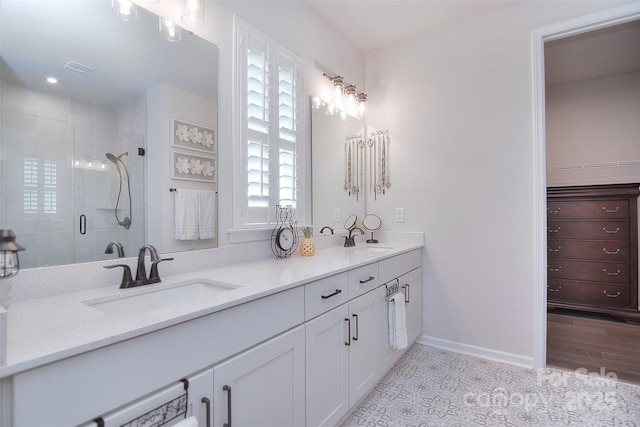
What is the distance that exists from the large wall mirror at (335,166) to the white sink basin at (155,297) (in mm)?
1139

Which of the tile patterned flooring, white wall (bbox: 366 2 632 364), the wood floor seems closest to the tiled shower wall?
the tile patterned flooring

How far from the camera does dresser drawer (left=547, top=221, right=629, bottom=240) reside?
3.24 m

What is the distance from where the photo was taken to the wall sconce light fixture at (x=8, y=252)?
61cm

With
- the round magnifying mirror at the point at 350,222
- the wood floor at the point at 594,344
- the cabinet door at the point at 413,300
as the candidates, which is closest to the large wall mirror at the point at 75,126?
the round magnifying mirror at the point at 350,222

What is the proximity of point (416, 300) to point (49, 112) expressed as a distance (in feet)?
8.19

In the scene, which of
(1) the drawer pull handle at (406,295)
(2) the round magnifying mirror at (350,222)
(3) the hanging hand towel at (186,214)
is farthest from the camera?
(2) the round magnifying mirror at (350,222)

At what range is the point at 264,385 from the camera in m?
1.13

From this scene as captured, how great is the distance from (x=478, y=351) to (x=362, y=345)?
129 cm

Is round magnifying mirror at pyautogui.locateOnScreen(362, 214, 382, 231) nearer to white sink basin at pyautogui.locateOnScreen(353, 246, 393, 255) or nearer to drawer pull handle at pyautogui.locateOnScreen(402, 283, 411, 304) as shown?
white sink basin at pyautogui.locateOnScreen(353, 246, 393, 255)

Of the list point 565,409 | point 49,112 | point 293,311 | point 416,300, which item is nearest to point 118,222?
point 49,112

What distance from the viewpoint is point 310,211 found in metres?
2.34

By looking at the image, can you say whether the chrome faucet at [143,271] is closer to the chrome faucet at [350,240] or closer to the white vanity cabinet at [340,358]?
the white vanity cabinet at [340,358]

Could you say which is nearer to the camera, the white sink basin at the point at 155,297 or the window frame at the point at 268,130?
the white sink basin at the point at 155,297

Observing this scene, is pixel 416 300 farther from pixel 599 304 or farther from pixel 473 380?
pixel 599 304
